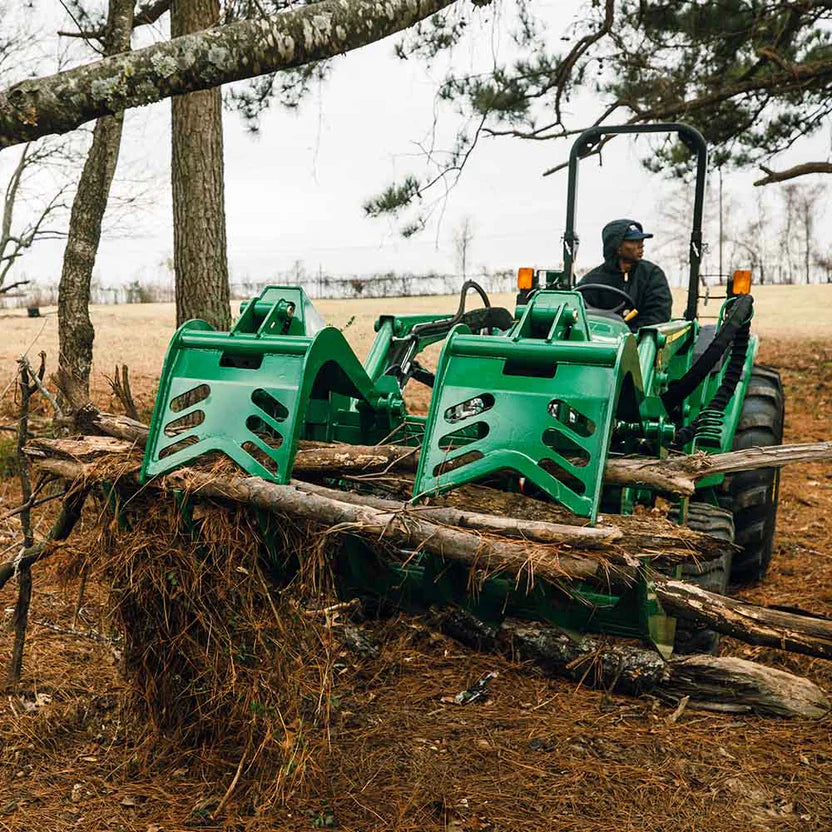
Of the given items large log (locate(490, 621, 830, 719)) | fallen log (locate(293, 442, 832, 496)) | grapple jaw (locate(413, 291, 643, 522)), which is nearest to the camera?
grapple jaw (locate(413, 291, 643, 522))

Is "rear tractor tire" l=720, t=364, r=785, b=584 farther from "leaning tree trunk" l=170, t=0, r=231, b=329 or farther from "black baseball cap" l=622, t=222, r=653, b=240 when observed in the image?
"leaning tree trunk" l=170, t=0, r=231, b=329

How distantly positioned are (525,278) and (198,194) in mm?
2857

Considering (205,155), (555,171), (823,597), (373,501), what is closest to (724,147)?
(555,171)

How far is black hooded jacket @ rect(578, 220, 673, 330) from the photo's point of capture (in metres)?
5.64

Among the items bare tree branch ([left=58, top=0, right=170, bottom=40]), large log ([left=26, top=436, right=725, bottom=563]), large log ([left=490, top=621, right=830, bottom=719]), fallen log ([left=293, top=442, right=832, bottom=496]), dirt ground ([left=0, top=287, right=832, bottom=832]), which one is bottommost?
dirt ground ([left=0, top=287, right=832, bottom=832])

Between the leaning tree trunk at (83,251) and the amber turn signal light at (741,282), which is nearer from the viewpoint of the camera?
the amber turn signal light at (741,282)

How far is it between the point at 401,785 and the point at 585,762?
0.70 metres

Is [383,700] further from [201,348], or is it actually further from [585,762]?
[201,348]

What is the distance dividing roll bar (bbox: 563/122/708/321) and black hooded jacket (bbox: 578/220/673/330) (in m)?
0.26

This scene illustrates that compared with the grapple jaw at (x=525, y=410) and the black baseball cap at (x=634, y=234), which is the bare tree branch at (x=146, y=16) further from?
the grapple jaw at (x=525, y=410)

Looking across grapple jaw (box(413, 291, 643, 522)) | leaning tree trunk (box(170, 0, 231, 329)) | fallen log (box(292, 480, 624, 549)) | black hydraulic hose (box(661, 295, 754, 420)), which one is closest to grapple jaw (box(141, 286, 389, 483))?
fallen log (box(292, 480, 624, 549))

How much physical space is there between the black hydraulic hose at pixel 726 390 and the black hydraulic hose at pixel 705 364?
0.14m

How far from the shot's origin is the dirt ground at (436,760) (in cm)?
322

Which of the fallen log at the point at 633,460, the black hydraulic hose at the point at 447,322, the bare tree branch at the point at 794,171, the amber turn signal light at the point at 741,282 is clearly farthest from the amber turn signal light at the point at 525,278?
the bare tree branch at the point at 794,171
